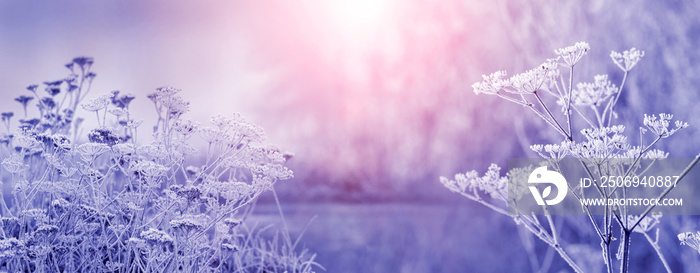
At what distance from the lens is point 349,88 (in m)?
2.89

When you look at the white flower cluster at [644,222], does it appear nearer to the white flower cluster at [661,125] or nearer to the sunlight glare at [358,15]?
the white flower cluster at [661,125]

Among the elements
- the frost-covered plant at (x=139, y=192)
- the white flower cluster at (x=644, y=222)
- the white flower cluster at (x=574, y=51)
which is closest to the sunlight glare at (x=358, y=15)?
the frost-covered plant at (x=139, y=192)

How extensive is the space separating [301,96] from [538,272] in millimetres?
1576

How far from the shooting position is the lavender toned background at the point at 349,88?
2.83m

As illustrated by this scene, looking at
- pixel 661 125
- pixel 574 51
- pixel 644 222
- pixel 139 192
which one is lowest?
pixel 139 192

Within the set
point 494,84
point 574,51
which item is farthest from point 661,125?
point 494,84

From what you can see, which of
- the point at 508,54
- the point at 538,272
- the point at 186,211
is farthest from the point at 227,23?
the point at 538,272

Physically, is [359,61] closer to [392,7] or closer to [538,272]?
[392,7]

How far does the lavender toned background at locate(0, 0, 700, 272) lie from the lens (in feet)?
9.27

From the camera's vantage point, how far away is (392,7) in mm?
2814
